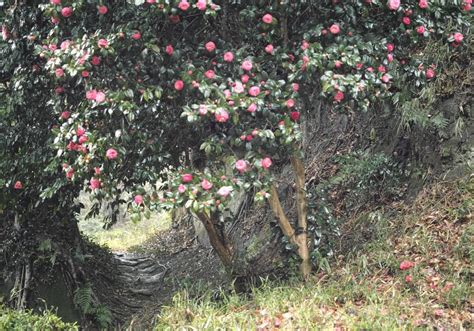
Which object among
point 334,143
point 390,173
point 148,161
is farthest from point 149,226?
point 148,161

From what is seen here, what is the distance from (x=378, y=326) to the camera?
366 centimetres

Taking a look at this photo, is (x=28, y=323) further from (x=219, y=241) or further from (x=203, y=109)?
(x=203, y=109)

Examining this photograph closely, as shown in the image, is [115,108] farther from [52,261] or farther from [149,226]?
[149,226]

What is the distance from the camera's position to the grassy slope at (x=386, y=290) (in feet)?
12.7

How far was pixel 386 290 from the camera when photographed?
14.0 feet

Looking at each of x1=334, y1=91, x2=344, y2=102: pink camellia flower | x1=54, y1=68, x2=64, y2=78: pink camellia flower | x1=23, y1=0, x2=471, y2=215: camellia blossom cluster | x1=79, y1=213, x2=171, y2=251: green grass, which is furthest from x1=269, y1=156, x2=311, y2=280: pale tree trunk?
x1=79, y1=213, x2=171, y2=251: green grass

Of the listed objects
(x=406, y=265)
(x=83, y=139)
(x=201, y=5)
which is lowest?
(x=406, y=265)

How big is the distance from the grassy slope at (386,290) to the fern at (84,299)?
180 centimetres

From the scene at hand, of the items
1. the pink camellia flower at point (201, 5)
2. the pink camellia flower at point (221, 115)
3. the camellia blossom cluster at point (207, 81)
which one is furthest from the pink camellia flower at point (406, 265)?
the pink camellia flower at point (201, 5)

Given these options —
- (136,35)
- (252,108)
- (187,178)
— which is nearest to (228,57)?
(252,108)

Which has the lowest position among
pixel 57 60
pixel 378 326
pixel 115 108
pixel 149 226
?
pixel 149 226

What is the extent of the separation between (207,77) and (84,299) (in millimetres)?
3885

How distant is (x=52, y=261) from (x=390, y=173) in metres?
4.29

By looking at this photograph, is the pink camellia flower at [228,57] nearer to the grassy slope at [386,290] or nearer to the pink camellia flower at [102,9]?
the pink camellia flower at [102,9]
